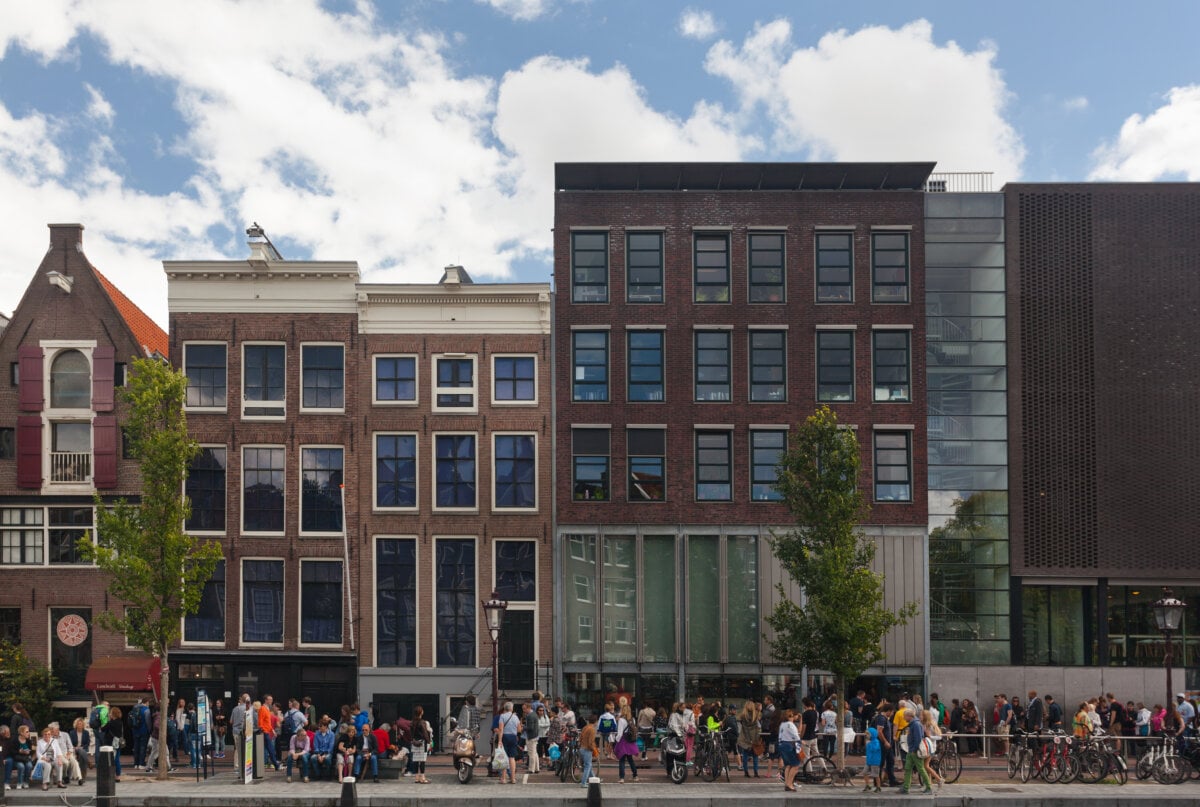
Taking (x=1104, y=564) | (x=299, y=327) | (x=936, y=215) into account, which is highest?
(x=936, y=215)

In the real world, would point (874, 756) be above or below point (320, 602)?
below

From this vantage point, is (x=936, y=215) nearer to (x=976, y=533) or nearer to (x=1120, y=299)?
(x=1120, y=299)

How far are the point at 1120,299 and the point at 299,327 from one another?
25.0 metres

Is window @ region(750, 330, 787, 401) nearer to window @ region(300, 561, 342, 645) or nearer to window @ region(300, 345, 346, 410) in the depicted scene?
window @ region(300, 345, 346, 410)

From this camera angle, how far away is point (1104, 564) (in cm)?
3100

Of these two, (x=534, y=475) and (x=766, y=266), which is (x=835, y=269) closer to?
(x=766, y=266)

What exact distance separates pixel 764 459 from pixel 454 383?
9762 mm

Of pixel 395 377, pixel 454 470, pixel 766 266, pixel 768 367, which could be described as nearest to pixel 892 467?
pixel 768 367

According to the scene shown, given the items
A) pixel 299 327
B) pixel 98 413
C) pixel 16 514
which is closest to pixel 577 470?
pixel 299 327

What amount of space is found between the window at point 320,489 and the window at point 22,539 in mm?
7835

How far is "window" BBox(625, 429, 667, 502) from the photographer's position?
3184cm

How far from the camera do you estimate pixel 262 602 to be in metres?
31.5


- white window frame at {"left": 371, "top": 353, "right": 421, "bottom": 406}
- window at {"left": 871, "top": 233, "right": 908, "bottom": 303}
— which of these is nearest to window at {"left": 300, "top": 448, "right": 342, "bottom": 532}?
white window frame at {"left": 371, "top": 353, "right": 421, "bottom": 406}

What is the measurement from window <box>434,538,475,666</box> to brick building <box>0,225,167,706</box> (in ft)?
30.6
